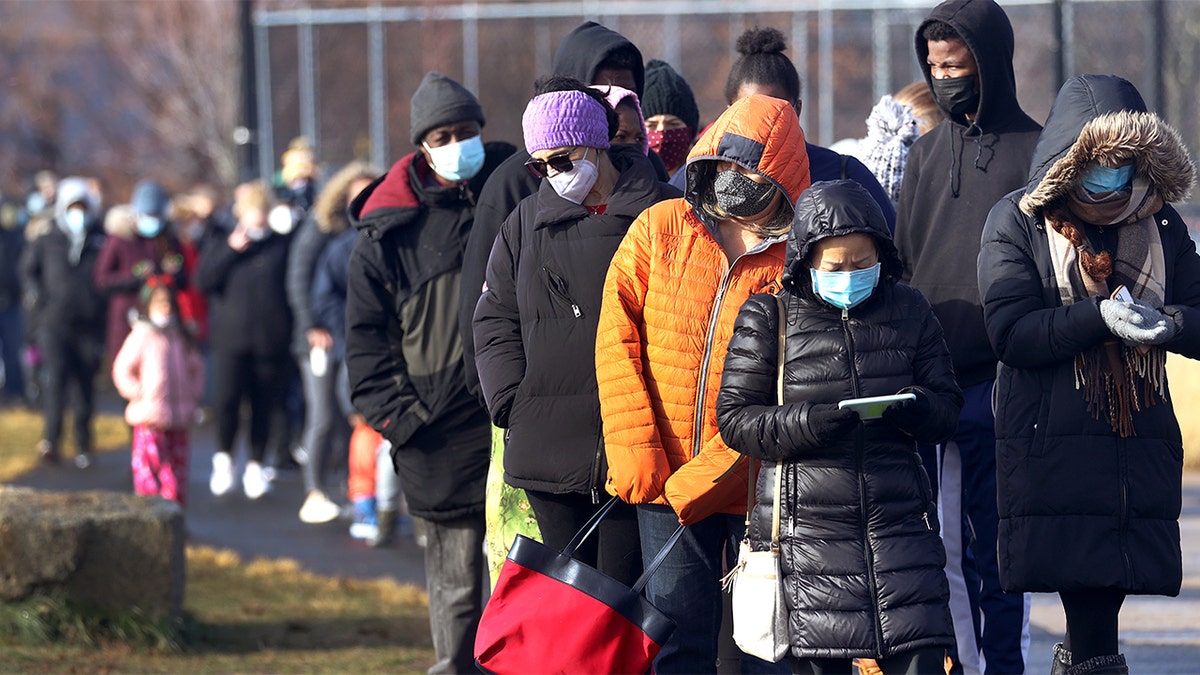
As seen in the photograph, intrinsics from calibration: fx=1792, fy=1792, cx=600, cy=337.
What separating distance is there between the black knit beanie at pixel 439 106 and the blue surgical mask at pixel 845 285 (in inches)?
80.3

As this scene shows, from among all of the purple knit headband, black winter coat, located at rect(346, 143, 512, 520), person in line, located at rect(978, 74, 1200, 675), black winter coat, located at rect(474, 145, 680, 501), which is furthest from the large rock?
person in line, located at rect(978, 74, 1200, 675)

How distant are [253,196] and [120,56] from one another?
19735 mm

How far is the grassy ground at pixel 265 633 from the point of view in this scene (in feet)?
22.4

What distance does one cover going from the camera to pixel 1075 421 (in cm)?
482

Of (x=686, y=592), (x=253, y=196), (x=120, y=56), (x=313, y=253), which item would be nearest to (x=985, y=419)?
(x=686, y=592)

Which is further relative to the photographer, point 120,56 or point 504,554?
point 120,56

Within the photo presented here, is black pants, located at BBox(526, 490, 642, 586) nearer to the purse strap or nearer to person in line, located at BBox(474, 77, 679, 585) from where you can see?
person in line, located at BBox(474, 77, 679, 585)

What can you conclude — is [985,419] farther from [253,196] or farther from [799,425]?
[253,196]

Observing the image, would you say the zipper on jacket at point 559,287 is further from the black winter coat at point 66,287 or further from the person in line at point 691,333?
the black winter coat at point 66,287

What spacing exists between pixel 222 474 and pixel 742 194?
7.38 meters

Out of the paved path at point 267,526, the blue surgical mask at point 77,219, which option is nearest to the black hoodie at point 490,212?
the paved path at point 267,526

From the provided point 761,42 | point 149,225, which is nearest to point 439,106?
point 761,42

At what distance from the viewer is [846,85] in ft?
43.6

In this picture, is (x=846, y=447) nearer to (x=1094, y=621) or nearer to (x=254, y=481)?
(x=1094, y=621)
